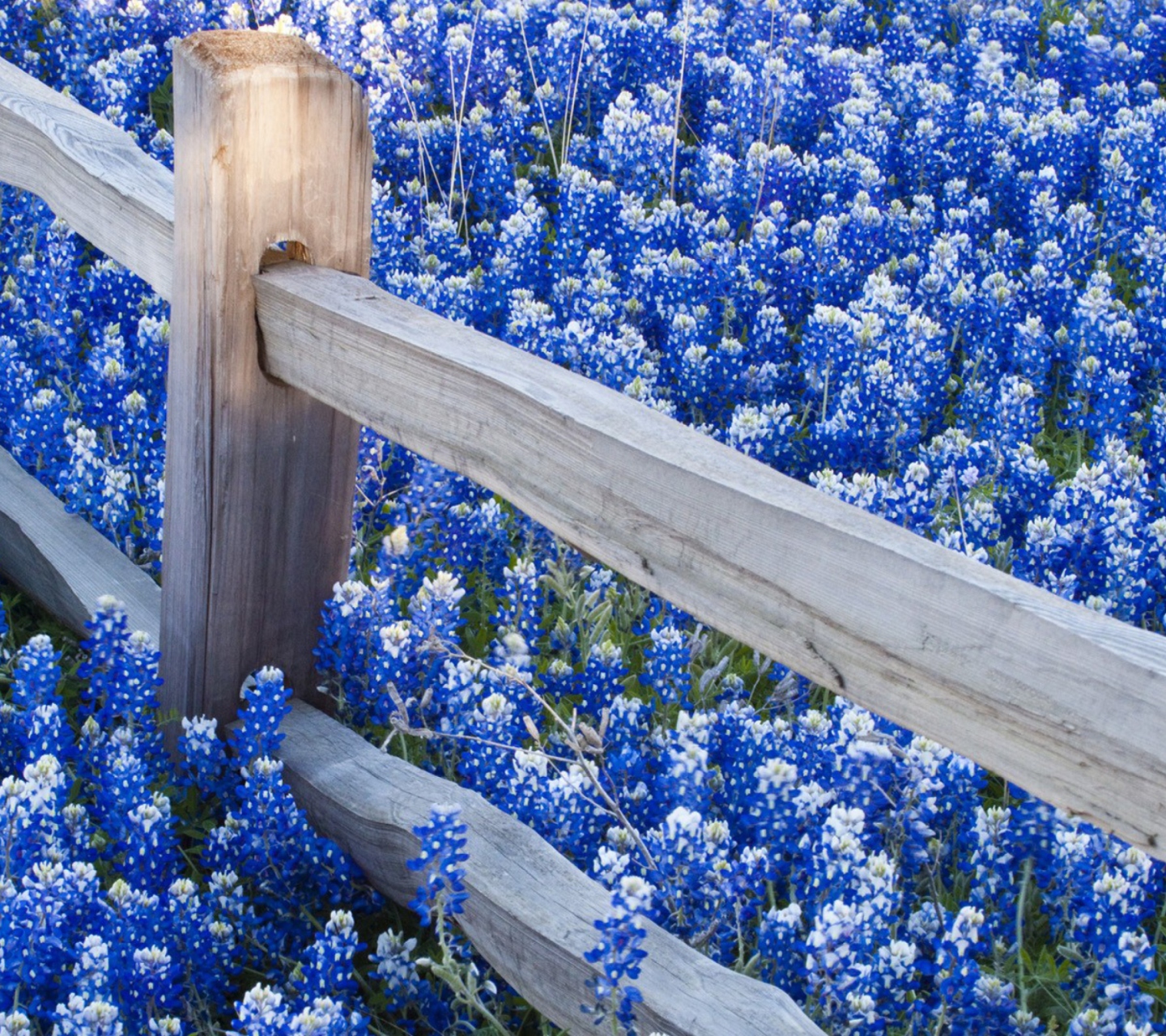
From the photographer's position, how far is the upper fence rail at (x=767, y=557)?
1561 millimetres

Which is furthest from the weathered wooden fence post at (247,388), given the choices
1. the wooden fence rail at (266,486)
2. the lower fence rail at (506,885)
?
the lower fence rail at (506,885)

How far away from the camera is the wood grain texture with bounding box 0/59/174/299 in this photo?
272 cm

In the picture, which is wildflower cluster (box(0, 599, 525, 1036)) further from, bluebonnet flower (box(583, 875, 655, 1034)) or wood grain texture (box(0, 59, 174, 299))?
wood grain texture (box(0, 59, 174, 299))

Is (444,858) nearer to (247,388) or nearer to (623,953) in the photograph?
(623,953)

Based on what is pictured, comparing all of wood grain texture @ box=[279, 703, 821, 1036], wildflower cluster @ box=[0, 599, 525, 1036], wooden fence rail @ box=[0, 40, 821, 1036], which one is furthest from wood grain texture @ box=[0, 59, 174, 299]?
wood grain texture @ box=[279, 703, 821, 1036]

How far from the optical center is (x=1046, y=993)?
2.61 meters

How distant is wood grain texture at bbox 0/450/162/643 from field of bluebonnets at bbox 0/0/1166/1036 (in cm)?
9

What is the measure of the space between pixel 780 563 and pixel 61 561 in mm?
2140

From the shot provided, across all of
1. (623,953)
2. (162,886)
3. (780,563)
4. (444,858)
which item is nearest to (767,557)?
(780,563)

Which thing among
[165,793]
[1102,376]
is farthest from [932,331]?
[165,793]

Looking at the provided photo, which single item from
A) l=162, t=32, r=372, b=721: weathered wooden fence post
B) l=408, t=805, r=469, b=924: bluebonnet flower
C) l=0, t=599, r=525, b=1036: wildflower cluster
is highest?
l=162, t=32, r=372, b=721: weathered wooden fence post

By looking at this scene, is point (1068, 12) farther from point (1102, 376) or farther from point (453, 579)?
point (453, 579)

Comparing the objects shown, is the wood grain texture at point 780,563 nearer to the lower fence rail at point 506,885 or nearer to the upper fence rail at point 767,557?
the upper fence rail at point 767,557

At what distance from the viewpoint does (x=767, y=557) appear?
6.00 ft
